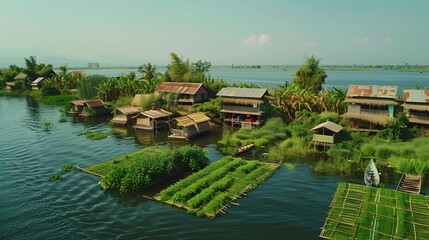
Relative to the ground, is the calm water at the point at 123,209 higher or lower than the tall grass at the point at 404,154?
lower

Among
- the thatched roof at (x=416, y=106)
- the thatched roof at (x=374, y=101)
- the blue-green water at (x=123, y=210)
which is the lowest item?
the blue-green water at (x=123, y=210)

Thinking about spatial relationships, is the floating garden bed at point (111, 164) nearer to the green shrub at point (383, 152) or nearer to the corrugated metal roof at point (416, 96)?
the green shrub at point (383, 152)

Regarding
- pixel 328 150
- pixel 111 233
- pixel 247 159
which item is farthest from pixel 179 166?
pixel 328 150

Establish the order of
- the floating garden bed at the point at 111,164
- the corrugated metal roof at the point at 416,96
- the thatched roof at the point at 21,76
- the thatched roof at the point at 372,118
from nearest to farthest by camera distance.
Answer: the floating garden bed at the point at 111,164 → the corrugated metal roof at the point at 416,96 → the thatched roof at the point at 372,118 → the thatched roof at the point at 21,76

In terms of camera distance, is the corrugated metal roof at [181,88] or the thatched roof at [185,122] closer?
the thatched roof at [185,122]

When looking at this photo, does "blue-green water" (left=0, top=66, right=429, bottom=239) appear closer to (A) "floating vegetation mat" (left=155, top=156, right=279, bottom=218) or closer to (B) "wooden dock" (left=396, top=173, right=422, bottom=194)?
(A) "floating vegetation mat" (left=155, top=156, right=279, bottom=218)

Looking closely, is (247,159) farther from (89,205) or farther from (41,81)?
(41,81)

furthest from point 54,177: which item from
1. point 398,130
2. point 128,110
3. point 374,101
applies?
point 374,101

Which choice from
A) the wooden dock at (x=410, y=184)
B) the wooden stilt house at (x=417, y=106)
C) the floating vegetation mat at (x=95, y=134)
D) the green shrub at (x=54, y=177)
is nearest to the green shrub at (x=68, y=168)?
the green shrub at (x=54, y=177)
